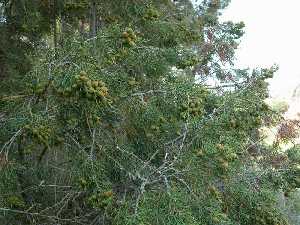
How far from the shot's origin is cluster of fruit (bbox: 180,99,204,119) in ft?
13.8

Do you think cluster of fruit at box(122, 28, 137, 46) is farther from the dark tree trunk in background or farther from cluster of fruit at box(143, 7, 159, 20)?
the dark tree trunk in background

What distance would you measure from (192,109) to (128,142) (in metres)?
1.06

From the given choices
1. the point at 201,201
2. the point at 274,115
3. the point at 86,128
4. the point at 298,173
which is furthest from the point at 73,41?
the point at 298,173

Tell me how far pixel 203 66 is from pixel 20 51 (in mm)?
8793

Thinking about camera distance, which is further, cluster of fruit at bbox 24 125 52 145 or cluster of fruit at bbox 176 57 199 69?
cluster of fruit at bbox 176 57 199 69

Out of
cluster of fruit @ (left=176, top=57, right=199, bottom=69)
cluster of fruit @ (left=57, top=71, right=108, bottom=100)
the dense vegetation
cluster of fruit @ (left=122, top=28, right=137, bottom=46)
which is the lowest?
the dense vegetation

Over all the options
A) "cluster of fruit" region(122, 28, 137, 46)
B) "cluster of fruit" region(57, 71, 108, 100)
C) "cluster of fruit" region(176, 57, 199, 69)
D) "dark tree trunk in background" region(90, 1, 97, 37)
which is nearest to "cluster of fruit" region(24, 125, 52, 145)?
"cluster of fruit" region(57, 71, 108, 100)

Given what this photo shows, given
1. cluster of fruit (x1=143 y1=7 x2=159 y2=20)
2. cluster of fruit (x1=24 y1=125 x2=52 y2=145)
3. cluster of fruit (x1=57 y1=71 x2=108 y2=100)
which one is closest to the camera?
cluster of fruit (x1=57 y1=71 x2=108 y2=100)

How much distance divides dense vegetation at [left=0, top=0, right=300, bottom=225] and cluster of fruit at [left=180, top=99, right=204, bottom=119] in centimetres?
1

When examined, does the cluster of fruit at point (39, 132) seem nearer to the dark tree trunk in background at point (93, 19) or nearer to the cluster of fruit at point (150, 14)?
the cluster of fruit at point (150, 14)

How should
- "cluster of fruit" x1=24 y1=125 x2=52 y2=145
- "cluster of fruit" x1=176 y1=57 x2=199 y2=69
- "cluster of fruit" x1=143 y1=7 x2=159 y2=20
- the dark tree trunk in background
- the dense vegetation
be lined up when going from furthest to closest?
1. the dark tree trunk in background
2. "cluster of fruit" x1=143 y1=7 x2=159 y2=20
3. "cluster of fruit" x1=176 y1=57 x2=199 y2=69
4. "cluster of fruit" x1=24 y1=125 x2=52 y2=145
5. the dense vegetation

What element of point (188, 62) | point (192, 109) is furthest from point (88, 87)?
point (188, 62)

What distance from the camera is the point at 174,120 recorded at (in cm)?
479

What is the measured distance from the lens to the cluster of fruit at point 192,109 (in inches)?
165
